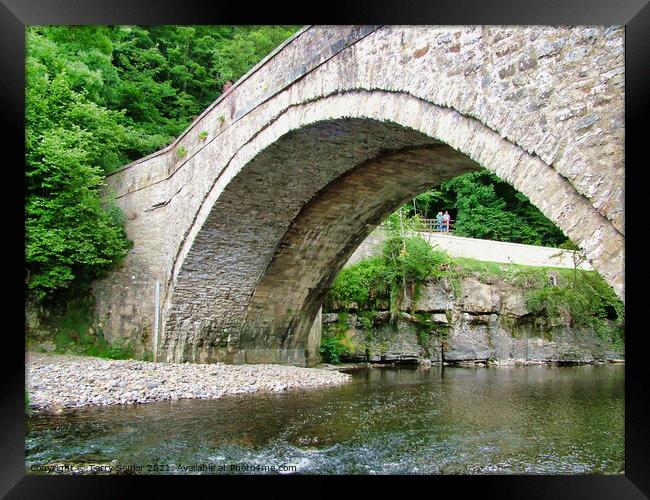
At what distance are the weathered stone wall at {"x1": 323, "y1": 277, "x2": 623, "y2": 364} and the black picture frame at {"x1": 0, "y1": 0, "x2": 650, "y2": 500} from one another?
856 cm

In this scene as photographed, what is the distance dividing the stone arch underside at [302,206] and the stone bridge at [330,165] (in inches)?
0.9

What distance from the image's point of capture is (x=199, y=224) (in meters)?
7.83

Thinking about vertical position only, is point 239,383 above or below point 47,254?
below

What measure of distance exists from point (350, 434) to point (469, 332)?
26.3 ft

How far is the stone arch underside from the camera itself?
4062mm

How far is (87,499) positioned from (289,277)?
661 centimetres

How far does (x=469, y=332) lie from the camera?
12.5 meters

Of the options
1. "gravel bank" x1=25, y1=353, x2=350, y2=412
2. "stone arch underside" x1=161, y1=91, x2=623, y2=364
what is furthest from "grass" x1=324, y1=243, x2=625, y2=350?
"gravel bank" x1=25, y1=353, x2=350, y2=412

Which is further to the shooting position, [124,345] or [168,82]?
[168,82]

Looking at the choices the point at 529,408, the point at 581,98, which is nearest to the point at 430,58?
the point at 581,98

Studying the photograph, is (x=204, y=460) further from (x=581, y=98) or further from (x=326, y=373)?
(x=326, y=373)

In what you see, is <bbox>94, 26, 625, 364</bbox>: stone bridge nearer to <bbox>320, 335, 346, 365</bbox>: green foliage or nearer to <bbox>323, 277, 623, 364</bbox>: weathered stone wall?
<bbox>320, 335, 346, 365</bbox>: green foliage

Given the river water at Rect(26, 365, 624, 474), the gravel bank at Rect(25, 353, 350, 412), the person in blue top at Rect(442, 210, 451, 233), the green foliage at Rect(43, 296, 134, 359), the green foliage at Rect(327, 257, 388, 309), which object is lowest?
the river water at Rect(26, 365, 624, 474)

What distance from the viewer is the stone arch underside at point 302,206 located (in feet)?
13.3
